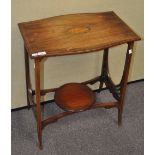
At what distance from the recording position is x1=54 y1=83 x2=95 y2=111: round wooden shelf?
1.85 m

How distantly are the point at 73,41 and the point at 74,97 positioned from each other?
0.52 m

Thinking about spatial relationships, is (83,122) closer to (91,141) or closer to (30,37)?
(91,141)

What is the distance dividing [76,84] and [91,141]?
43 centimetres

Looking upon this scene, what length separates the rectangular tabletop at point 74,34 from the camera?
149 centimetres

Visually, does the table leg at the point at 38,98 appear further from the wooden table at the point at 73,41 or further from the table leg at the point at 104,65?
the table leg at the point at 104,65

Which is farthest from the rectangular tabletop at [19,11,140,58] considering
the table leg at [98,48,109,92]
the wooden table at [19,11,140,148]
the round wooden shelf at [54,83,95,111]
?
the round wooden shelf at [54,83,95,111]

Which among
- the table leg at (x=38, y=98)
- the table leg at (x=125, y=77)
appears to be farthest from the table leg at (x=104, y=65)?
the table leg at (x=38, y=98)

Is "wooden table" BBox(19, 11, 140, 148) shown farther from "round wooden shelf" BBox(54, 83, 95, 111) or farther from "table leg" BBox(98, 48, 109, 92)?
"table leg" BBox(98, 48, 109, 92)

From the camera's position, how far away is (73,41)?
1.55m

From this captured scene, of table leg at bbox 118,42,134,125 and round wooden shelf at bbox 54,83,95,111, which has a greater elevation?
table leg at bbox 118,42,134,125

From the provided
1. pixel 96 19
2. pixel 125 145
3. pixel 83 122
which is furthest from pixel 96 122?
pixel 96 19

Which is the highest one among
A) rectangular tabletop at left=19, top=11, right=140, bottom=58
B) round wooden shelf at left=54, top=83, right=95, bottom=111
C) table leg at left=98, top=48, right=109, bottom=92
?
rectangular tabletop at left=19, top=11, right=140, bottom=58

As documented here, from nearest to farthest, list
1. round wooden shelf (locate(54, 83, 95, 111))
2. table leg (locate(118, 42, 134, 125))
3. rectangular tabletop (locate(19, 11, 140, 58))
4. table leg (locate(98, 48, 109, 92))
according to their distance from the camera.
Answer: rectangular tabletop (locate(19, 11, 140, 58)), table leg (locate(118, 42, 134, 125)), round wooden shelf (locate(54, 83, 95, 111)), table leg (locate(98, 48, 109, 92))

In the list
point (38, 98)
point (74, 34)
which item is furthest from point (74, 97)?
point (74, 34)
